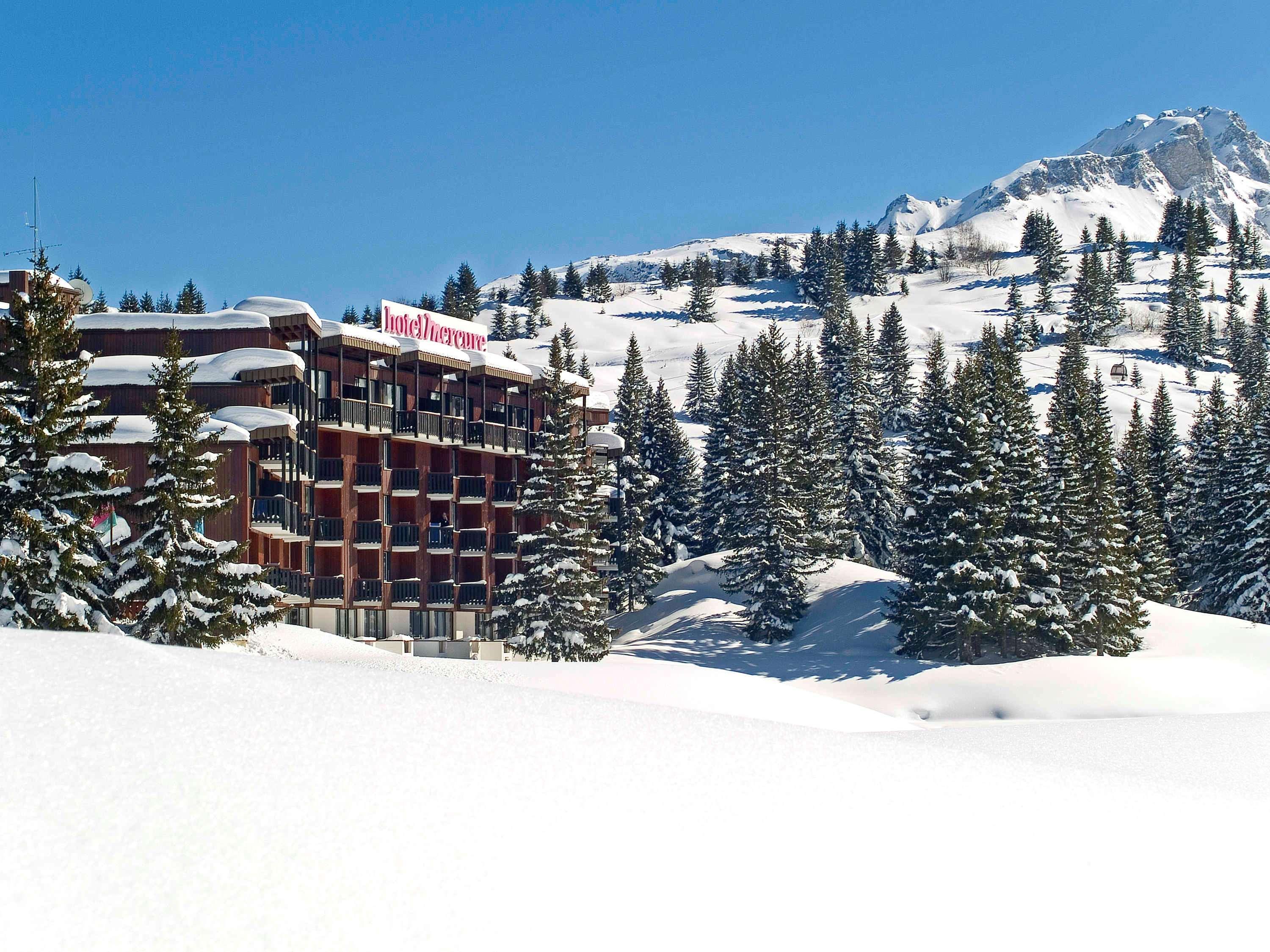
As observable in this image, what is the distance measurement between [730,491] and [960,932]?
61.5 meters

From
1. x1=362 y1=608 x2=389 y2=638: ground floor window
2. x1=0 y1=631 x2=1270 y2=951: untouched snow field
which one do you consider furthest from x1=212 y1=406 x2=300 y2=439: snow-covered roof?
x1=0 y1=631 x2=1270 y2=951: untouched snow field

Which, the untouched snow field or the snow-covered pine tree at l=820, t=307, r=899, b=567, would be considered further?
the snow-covered pine tree at l=820, t=307, r=899, b=567

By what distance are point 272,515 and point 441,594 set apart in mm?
16043

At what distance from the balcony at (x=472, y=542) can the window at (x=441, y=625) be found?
314 centimetres

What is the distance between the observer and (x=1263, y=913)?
12.8 meters

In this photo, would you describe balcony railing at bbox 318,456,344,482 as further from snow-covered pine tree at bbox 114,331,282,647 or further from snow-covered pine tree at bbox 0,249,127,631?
snow-covered pine tree at bbox 0,249,127,631

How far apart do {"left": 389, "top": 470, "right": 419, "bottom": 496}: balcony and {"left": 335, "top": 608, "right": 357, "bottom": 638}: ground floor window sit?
5.62 m

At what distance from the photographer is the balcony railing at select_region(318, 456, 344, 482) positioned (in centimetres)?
4756

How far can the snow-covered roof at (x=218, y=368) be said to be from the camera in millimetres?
37062

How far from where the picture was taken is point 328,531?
47938 mm

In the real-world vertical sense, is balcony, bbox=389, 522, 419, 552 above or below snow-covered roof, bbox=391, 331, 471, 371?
below

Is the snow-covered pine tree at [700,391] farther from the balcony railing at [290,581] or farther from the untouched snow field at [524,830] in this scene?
the untouched snow field at [524,830]

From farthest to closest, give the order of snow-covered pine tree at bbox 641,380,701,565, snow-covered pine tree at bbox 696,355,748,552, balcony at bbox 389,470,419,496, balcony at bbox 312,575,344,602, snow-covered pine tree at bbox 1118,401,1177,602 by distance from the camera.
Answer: snow-covered pine tree at bbox 641,380,701,565
snow-covered pine tree at bbox 696,355,748,552
snow-covered pine tree at bbox 1118,401,1177,602
balcony at bbox 389,470,419,496
balcony at bbox 312,575,344,602

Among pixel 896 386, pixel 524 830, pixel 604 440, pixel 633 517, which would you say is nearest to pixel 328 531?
pixel 604 440
